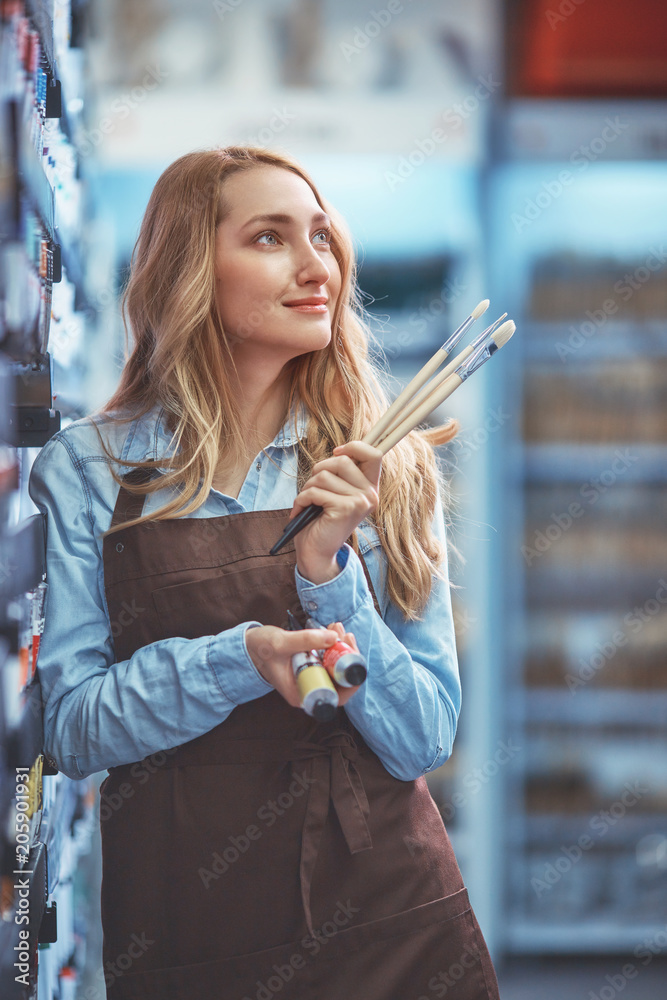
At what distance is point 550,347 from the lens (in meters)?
3.11

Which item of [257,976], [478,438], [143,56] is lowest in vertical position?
[257,976]

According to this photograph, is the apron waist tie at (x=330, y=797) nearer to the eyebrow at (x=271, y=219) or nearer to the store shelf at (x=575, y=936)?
the eyebrow at (x=271, y=219)

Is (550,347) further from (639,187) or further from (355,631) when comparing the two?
(355,631)

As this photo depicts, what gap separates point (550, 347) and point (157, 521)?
2.10 m

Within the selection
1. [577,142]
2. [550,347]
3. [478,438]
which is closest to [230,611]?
[478,438]

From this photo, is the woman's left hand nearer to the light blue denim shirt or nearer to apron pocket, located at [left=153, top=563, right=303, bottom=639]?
the light blue denim shirt

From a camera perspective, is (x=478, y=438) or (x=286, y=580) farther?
(x=478, y=438)

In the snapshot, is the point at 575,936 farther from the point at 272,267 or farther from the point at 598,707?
the point at 272,267

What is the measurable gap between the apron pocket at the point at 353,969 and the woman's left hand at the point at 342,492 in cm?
53

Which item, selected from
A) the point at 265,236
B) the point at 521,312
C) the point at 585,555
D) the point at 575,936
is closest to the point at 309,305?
the point at 265,236

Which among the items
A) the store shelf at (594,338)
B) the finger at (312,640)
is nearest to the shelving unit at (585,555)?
the store shelf at (594,338)

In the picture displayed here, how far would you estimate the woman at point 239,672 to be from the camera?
1.25m

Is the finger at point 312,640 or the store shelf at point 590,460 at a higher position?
the store shelf at point 590,460

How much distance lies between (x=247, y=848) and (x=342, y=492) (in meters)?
0.52
